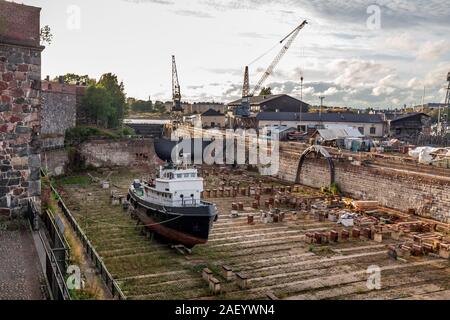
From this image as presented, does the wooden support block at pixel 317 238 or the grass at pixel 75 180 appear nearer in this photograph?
the wooden support block at pixel 317 238

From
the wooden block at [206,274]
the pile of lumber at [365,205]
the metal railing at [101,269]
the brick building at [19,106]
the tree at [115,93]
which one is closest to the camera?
the metal railing at [101,269]

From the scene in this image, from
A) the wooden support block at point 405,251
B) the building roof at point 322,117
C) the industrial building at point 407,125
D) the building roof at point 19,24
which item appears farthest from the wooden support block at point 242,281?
the industrial building at point 407,125

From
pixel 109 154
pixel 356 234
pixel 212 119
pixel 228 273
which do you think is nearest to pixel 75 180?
pixel 109 154

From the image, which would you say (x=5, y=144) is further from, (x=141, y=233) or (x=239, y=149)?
(x=239, y=149)

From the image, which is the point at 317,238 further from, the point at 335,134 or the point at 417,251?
the point at 335,134

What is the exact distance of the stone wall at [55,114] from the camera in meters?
36.3

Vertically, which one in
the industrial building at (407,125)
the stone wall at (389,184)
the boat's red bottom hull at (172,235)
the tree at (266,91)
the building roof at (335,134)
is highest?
the tree at (266,91)

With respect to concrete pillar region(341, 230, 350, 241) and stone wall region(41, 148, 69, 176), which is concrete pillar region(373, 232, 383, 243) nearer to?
concrete pillar region(341, 230, 350, 241)

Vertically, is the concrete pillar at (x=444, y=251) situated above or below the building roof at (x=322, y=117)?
below

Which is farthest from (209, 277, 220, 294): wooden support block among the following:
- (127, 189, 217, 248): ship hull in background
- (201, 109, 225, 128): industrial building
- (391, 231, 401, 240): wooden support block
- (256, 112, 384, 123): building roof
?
(201, 109, 225, 128): industrial building

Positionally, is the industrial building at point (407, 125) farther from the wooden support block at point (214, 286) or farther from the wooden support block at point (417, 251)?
the wooden support block at point (214, 286)

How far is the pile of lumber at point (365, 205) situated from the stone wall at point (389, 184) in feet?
3.49

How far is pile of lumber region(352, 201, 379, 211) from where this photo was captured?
26.1 meters
